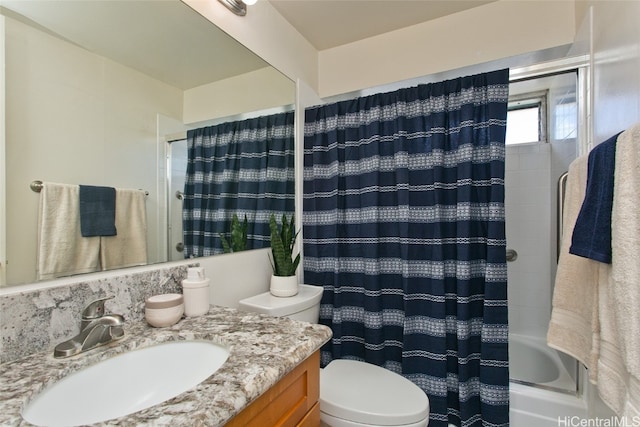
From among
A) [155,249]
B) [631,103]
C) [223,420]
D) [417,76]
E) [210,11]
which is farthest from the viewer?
[417,76]

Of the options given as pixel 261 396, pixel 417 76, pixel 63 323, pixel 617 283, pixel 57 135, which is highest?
pixel 417 76

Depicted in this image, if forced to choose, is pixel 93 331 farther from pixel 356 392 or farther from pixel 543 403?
pixel 543 403

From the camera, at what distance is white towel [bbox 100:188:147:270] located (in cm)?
90

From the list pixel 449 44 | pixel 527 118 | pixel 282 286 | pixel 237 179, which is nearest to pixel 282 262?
pixel 282 286

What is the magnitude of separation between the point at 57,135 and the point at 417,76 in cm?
179

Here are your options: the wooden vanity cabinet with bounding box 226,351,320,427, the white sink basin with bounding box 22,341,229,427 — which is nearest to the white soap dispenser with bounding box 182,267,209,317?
the white sink basin with bounding box 22,341,229,427

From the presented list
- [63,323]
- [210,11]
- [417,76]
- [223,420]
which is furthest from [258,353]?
[417,76]

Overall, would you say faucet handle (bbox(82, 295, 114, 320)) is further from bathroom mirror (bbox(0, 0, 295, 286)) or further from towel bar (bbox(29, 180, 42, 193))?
towel bar (bbox(29, 180, 42, 193))

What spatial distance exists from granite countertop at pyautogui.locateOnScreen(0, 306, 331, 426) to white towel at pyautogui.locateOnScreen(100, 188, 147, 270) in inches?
8.3

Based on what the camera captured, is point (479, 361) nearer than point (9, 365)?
No

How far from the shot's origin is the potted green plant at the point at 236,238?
1.37 m

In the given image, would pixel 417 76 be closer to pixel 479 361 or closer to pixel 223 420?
pixel 479 361

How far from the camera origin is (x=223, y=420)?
1.61ft

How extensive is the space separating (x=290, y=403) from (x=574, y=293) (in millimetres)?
1034
